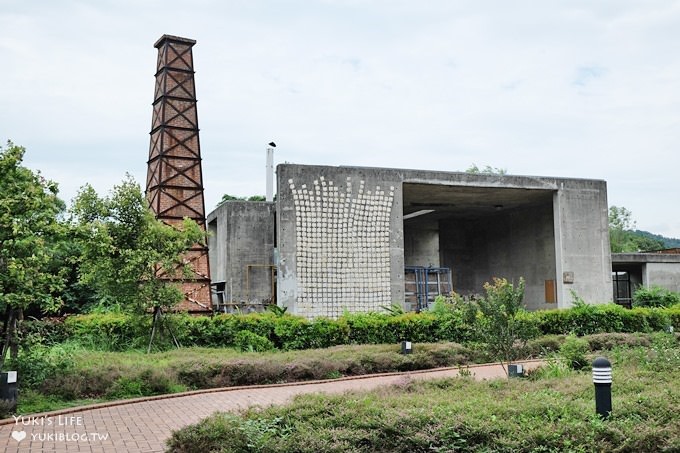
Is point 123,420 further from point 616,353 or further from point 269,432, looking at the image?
point 616,353

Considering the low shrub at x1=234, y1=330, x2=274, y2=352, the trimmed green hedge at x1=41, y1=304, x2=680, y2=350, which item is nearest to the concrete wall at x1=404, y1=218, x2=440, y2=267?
the trimmed green hedge at x1=41, y1=304, x2=680, y2=350

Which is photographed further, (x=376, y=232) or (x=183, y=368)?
(x=376, y=232)

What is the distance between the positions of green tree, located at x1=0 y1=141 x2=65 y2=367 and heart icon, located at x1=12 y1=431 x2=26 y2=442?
1.80m

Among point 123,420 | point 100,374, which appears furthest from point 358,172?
point 123,420

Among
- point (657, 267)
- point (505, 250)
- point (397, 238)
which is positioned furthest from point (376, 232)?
point (657, 267)

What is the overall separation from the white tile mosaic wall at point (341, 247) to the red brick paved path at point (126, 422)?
770 cm

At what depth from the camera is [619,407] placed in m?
6.58

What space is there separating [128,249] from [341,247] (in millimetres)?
7017

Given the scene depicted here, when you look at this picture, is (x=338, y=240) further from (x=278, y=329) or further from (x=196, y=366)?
(x=196, y=366)

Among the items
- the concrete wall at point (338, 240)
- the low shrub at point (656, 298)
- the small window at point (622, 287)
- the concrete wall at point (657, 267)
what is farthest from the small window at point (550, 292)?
the small window at point (622, 287)

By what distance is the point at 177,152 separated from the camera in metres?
24.9

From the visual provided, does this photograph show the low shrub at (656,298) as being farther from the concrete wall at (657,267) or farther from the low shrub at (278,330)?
the low shrub at (278,330)

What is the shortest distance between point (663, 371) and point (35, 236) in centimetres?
876

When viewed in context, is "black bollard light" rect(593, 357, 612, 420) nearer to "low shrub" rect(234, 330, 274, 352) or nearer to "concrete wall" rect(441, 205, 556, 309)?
"low shrub" rect(234, 330, 274, 352)
